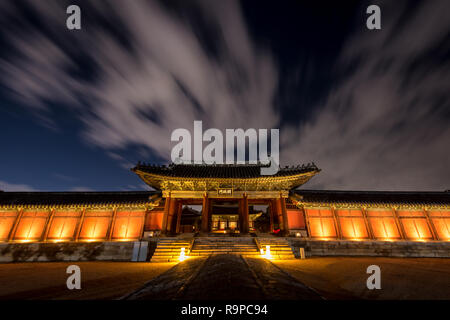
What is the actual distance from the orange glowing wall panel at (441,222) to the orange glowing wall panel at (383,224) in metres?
2.76

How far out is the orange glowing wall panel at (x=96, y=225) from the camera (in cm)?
1334

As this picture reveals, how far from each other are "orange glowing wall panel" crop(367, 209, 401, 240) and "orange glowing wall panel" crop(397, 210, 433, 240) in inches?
24.3

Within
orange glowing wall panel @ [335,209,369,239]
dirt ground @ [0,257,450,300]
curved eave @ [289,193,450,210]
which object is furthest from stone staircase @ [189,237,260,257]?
orange glowing wall panel @ [335,209,369,239]

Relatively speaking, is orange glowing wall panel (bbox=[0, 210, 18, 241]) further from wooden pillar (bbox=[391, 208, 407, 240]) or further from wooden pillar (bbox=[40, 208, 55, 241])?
wooden pillar (bbox=[391, 208, 407, 240])

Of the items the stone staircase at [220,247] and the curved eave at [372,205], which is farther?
the curved eave at [372,205]

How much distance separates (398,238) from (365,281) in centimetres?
1084

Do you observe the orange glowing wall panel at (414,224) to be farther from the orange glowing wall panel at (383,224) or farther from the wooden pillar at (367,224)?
Answer: the wooden pillar at (367,224)

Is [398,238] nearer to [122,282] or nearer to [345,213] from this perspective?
[345,213]

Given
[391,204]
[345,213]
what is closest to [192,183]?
[345,213]

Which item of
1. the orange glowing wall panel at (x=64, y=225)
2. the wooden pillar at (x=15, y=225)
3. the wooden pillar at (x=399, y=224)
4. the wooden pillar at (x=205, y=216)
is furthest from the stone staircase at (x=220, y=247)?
the wooden pillar at (x=15, y=225)

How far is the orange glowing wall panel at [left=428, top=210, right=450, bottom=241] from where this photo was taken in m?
13.1

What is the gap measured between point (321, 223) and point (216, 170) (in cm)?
972

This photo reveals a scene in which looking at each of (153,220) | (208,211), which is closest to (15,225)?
(153,220)
